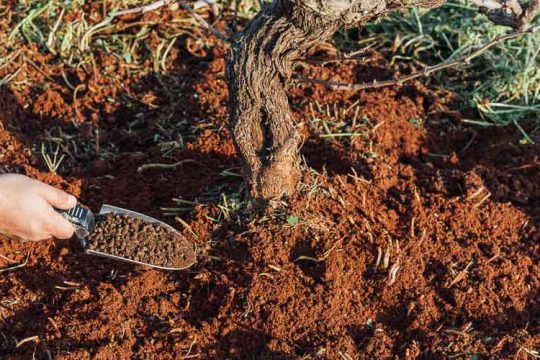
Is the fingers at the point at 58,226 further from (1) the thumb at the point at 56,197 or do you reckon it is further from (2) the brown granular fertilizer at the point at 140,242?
(2) the brown granular fertilizer at the point at 140,242

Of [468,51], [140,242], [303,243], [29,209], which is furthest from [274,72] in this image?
[468,51]

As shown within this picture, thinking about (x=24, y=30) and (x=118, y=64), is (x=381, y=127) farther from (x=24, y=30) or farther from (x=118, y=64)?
(x=24, y=30)

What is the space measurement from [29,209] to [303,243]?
3.47 feet

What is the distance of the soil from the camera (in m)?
2.69

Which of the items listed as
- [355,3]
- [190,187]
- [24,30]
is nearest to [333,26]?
A: [355,3]

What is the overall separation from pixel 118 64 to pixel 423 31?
170cm

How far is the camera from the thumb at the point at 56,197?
2.62 meters

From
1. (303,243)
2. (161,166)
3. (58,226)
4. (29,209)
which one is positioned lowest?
(303,243)

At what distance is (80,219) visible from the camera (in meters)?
2.79

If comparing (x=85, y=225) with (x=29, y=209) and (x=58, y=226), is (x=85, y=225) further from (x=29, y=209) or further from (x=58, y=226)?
(x=29, y=209)

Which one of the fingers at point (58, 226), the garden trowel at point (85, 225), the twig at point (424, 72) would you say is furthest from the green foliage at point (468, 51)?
the fingers at point (58, 226)

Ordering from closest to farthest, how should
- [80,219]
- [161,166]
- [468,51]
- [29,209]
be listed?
[29,209] → [80,219] → [161,166] → [468,51]

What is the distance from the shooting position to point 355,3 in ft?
7.64

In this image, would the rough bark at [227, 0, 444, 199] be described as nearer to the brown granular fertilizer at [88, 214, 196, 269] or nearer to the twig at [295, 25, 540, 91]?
the twig at [295, 25, 540, 91]
